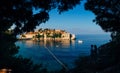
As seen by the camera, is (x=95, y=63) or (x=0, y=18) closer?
(x=0, y=18)

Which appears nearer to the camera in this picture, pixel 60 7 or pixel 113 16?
pixel 60 7

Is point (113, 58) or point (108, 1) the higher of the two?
point (108, 1)

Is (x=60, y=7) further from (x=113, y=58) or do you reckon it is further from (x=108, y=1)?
(x=113, y=58)

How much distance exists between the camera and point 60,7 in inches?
471

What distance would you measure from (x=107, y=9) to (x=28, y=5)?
28.5ft

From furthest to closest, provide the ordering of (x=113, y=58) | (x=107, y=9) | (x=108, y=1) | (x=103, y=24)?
(x=113, y=58), (x=103, y=24), (x=107, y=9), (x=108, y=1)

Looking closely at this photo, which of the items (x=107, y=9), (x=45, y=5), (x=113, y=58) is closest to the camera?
(x=45, y=5)

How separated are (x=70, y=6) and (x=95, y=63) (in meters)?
12.8

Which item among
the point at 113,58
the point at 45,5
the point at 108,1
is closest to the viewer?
the point at 45,5

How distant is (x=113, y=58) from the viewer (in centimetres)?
2292

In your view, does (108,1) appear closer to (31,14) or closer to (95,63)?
(31,14)

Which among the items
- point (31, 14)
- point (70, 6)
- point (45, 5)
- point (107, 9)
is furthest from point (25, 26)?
point (107, 9)

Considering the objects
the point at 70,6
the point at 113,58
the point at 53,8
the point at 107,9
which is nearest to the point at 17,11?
the point at 53,8

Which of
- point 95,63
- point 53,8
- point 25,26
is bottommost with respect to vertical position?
point 95,63
